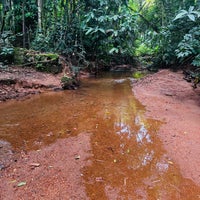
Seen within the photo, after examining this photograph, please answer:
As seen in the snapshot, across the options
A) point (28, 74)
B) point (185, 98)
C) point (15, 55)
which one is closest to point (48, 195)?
point (185, 98)

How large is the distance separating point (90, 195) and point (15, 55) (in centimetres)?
607

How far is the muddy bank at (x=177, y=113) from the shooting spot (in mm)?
2787

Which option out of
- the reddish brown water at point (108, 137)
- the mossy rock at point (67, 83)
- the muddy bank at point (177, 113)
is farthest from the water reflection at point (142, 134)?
the mossy rock at point (67, 83)

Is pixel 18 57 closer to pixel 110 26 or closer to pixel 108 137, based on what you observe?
pixel 110 26

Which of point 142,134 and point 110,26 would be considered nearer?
point 142,134

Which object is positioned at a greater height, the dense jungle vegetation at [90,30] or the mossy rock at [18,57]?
the dense jungle vegetation at [90,30]

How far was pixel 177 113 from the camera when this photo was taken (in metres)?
4.42

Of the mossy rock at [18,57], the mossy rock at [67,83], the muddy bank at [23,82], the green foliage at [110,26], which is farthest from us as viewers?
the green foliage at [110,26]

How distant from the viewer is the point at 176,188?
221 cm

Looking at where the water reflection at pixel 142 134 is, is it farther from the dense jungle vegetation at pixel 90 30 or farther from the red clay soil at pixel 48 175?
the dense jungle vegetation at pixel 90 30

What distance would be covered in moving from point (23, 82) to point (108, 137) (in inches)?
146

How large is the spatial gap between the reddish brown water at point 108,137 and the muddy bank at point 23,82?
0.52m

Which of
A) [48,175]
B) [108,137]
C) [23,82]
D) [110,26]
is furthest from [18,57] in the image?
[48,175]

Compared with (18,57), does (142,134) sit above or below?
below
